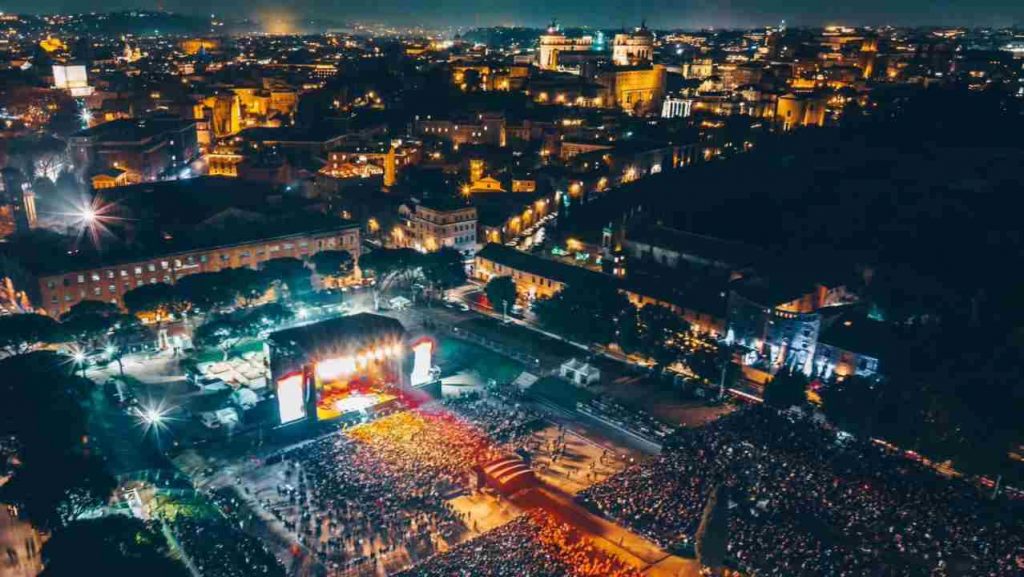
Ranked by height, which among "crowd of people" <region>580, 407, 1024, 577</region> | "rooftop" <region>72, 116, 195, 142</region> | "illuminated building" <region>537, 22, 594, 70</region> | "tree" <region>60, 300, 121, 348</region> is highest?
"illuminated building" <region>537, 22, 594, 70</region>

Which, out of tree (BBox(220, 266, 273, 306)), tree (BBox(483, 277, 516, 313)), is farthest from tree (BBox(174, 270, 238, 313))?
tree (BBox(483, 277, 516, 313))

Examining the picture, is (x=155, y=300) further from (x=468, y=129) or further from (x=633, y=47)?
(x=633, y=47)

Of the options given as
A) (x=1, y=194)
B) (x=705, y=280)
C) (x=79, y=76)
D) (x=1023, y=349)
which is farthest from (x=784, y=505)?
(x=79, y=76)

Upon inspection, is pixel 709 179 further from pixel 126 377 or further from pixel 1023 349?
pixel 126 377

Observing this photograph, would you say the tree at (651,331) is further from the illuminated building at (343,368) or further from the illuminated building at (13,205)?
the illuminated building at (13,205)

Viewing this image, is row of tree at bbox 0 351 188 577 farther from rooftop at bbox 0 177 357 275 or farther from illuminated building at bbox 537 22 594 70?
illuminated building at bbox 537 22 594 70

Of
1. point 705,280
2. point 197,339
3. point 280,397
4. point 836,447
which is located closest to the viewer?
point 836,447

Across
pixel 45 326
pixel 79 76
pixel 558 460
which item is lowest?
pixel 558 460
